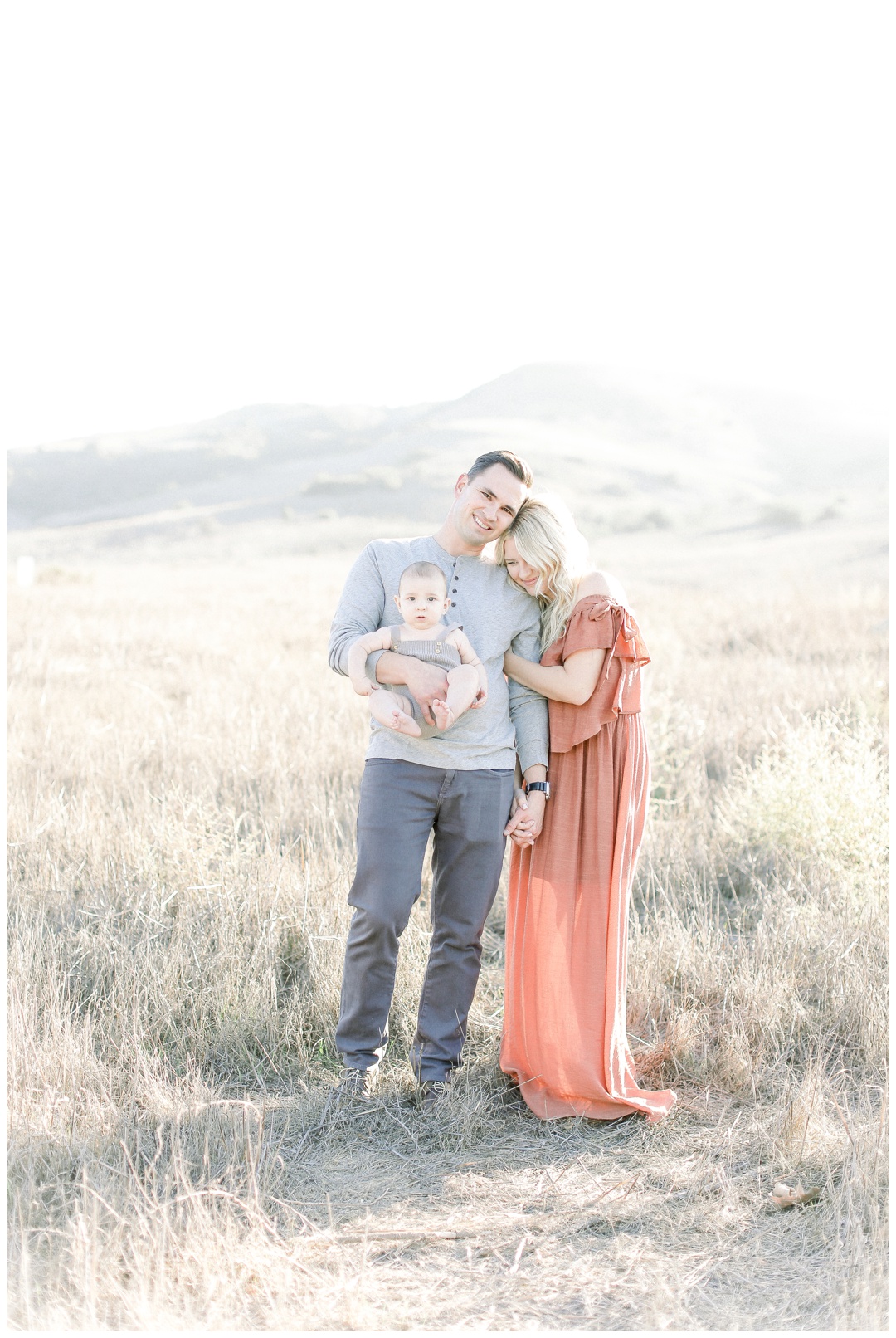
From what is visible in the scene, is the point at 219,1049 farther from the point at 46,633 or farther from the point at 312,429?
the point at 312,429

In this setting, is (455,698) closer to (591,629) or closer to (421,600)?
(421,600)

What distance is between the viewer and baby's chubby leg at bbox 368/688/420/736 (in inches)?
132

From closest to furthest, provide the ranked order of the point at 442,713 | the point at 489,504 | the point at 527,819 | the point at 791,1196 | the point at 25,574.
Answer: the point at 791,1196
the point at 442,713
the point at 489,504
the point at 527,819
the point at 25,574

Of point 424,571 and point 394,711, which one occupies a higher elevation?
point 424,571

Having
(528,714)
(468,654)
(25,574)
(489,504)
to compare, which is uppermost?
(25,574)

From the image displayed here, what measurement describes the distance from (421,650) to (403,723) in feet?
0.89

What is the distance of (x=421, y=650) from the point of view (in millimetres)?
3457

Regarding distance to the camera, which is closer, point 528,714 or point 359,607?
point 359,607

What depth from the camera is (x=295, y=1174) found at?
10.6ft

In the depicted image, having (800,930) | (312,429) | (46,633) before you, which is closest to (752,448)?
(312,429)

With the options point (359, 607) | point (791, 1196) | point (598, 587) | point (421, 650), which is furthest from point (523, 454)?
point (791, 1196)

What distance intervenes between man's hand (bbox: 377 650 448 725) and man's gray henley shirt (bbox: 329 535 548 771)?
0.49ft

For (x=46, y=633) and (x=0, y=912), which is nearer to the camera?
(x=0, y=912)

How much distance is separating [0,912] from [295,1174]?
5.44 ft
